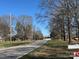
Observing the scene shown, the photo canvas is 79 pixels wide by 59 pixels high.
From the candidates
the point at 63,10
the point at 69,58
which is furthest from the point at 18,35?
the point at 69,58

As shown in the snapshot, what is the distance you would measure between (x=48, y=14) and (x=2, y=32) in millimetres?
64885

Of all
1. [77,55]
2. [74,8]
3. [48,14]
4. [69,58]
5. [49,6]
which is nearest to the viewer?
[77,55]

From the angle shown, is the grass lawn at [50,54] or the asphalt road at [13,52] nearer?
the grass lawn at [50,54]

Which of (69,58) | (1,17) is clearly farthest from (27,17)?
(69,58)

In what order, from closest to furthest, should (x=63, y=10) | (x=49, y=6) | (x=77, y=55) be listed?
(x=77, y=55) < (x=63, y=10) < (x=49, y=6)

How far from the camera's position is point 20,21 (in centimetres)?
11856

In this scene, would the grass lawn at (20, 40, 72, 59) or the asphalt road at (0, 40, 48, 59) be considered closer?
the grass lawn at (20, 40, 72, 59)

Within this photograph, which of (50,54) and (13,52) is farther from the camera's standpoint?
(13,52)

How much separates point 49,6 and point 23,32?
262 feet

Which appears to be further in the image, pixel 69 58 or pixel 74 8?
pixel 74 8

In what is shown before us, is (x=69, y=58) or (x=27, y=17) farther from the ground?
(x=27, y=17)

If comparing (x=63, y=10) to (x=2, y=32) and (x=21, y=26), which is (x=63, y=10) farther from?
(x=21, y=26)

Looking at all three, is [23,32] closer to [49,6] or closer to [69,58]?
[49,6]

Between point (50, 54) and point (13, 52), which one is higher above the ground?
point (50, 54)
